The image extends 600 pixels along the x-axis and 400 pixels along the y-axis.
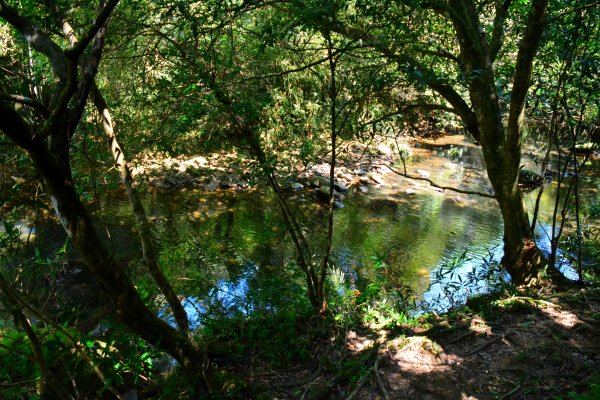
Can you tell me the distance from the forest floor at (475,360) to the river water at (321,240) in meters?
1.28

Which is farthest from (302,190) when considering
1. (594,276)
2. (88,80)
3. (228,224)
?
(88,80)

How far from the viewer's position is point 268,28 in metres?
3.41

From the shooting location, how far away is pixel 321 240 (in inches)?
386

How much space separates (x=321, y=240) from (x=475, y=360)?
613cm

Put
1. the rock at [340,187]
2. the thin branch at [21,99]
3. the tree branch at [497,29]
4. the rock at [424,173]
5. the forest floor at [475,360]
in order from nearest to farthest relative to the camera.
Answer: the thin branch at [21,99] < the forest floor at [475,360] < the tree branch at [497,29] < the rock at [340,187] < the rock at [424,173]

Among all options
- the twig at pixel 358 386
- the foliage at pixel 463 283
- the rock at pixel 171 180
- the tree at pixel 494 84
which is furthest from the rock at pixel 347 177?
the twig at pixel 358 386

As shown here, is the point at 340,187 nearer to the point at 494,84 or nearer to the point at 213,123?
the point at 494,84

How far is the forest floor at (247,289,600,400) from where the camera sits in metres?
3.37

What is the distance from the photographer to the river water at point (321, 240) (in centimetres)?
677

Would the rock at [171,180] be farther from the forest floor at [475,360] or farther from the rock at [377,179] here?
the forest floor at [475,360]

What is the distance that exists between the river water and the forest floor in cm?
128

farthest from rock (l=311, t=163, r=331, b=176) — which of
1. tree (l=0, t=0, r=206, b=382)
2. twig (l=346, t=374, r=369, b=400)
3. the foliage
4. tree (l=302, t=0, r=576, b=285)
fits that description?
tree (l=0, t=0, r=206, b=382)

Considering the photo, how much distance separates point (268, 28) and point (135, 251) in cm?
691

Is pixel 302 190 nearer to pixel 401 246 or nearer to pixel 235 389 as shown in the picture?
pixel 401 246
